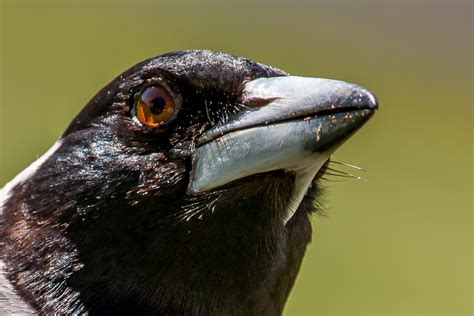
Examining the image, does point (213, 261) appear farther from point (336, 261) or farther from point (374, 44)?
point (374, 44)

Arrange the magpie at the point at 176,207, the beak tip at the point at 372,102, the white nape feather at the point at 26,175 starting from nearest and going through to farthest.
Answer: the beak tip at the point at 372,102 → the magpie at the point at 176,207 → the white nape feather at the point at 26,175

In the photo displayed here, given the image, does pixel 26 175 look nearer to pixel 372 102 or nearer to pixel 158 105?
pixel 158 105

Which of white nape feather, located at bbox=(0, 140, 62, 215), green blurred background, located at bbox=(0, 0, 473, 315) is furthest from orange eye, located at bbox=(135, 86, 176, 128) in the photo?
green blurred background, located at bbox=(0, 0, 473, 315)

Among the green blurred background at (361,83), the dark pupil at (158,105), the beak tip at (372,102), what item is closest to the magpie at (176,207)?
the dark pupil at (158,105)

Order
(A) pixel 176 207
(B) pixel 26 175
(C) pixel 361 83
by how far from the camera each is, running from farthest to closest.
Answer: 1. (C) pixel 361 83
2. (B) pixel 26 175
3. (A) pixel 176 207

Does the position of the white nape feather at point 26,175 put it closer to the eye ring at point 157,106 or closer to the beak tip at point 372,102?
the eye ring at point 157,106

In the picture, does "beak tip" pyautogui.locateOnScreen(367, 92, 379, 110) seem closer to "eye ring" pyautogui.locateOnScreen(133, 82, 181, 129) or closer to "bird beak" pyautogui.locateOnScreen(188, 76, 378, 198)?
"bird beak" pyautogui.locateOnScreen(188, 76, 378, 198)

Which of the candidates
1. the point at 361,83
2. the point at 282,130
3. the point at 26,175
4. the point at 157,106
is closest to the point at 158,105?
the point at 157,106

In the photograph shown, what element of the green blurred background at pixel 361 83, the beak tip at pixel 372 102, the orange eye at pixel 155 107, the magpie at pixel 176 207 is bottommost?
the green blurred background at pixel 361 83
